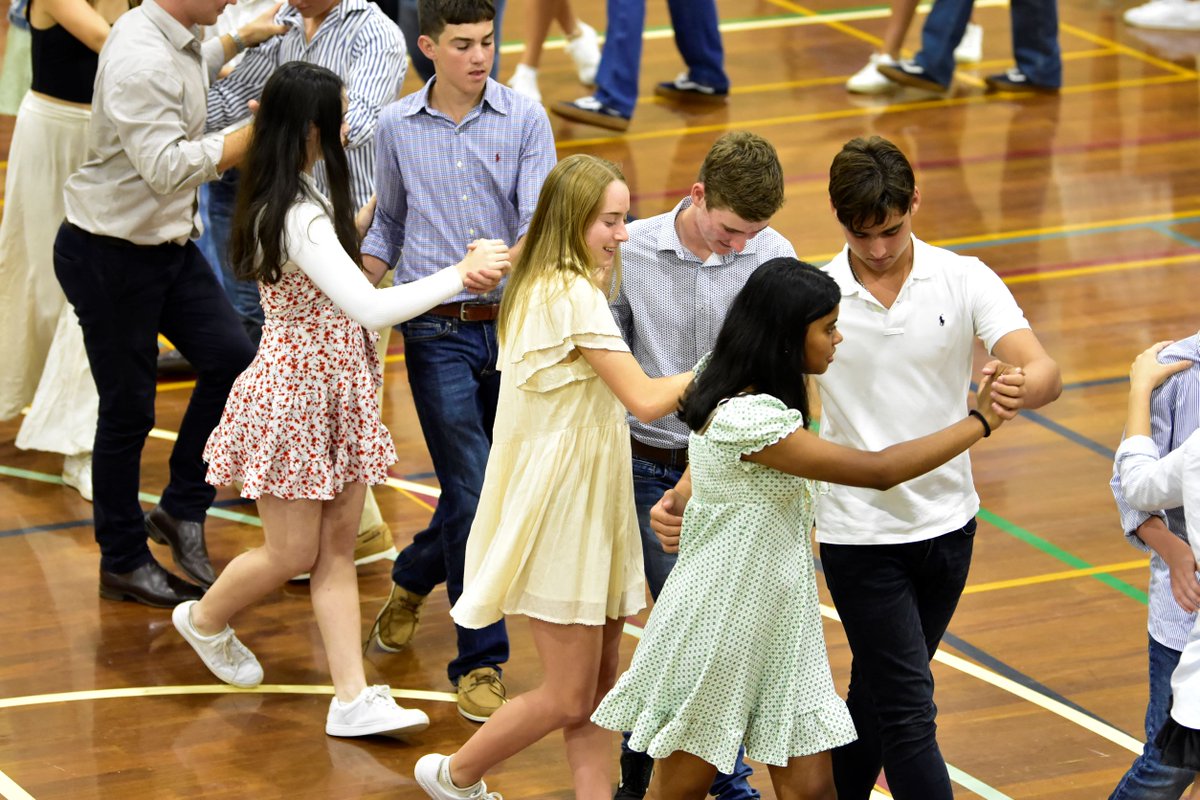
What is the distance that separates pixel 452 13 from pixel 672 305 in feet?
3.39

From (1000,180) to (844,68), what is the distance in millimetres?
2157

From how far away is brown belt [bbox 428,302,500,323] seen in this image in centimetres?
487

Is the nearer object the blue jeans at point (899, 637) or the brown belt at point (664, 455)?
the blue jeans at point (899, 637)

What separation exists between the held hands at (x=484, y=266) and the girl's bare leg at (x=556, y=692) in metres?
0.82

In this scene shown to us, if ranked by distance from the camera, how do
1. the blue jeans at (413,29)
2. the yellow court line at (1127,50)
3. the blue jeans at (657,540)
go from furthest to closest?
the yellow court line at (1127,50) → the blue jeans at (413,29) → the blue jeans at (657,540)

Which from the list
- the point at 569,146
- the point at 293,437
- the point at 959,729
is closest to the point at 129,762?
the point at 293,437

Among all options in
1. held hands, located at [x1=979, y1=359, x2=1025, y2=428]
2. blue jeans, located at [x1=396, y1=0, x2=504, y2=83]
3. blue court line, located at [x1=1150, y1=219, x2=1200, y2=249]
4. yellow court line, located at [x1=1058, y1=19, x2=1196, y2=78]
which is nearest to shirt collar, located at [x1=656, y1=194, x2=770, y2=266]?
held hands, located at [x1=979, y1=359, x2=1025, y2=428]

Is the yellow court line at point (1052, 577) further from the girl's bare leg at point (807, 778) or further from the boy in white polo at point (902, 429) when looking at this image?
the girl's bare leg at point (807, 778)

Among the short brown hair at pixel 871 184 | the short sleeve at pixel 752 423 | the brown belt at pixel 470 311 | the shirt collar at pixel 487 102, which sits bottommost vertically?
the brown belt at pixel 470 311

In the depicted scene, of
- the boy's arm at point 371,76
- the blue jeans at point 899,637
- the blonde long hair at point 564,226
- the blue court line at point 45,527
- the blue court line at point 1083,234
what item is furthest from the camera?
the blue court line at point 1083,234

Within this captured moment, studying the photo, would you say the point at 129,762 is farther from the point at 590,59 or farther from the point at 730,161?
the point at 590,59

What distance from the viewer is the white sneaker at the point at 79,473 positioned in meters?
6.31

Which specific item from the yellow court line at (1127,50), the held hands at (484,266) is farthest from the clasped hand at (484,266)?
the yellow court line at (1127,50)

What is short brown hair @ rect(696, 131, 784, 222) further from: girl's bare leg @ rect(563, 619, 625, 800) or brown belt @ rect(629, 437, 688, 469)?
girl's bare leg @ rect(563, 619, 625, 800)
